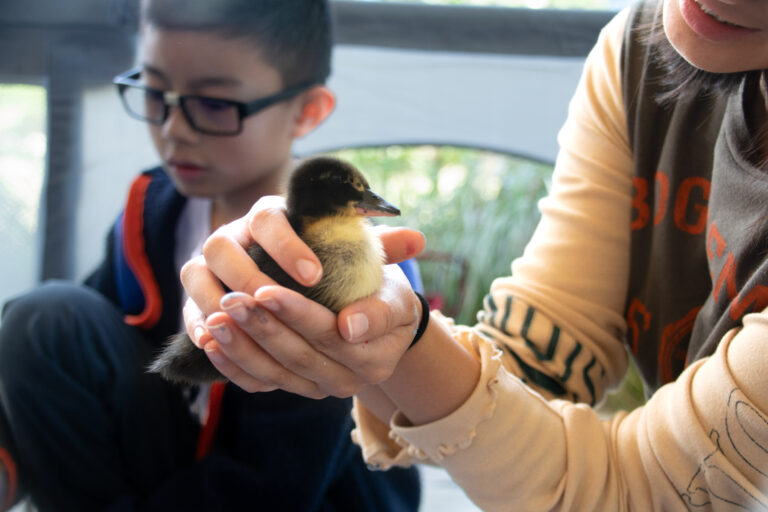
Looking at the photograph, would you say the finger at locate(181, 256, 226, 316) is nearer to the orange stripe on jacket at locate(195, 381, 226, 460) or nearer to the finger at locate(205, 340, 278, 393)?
the finger at locate(205, 340, 278, 393)

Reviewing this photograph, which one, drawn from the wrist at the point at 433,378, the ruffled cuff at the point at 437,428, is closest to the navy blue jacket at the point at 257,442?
the ruffled cuff at the point at 437,428

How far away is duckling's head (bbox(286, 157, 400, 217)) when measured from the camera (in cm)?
71

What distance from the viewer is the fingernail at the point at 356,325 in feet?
1.95

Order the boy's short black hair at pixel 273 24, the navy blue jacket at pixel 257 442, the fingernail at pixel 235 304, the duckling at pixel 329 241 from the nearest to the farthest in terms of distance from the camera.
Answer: the fingernail at pixel 235 304 < the duckling at pixel 329 241 < the navy blue jacket at pixel 257 442 < the boy's short black hair at pixel 273 24

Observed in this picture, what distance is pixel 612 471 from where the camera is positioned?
78cm

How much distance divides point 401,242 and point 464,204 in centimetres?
76

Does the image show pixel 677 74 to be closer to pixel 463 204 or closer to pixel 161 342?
pixel 463 204

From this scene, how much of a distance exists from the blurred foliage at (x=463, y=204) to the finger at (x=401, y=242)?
58 cm

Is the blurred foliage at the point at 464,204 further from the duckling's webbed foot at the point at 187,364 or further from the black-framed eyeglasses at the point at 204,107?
the duckling's webbed foot at the point at 187,364

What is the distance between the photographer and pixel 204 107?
3.80 ft

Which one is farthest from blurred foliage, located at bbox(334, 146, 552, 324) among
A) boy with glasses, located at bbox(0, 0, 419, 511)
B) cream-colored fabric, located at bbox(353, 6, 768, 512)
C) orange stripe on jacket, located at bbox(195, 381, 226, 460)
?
orange stripe on jacket, located at bbox(195, 381, 226, 460)

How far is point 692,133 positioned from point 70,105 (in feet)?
3.83

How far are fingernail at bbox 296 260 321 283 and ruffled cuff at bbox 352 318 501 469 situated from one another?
24 cm

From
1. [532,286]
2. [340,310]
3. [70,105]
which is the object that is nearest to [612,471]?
[532,286]
